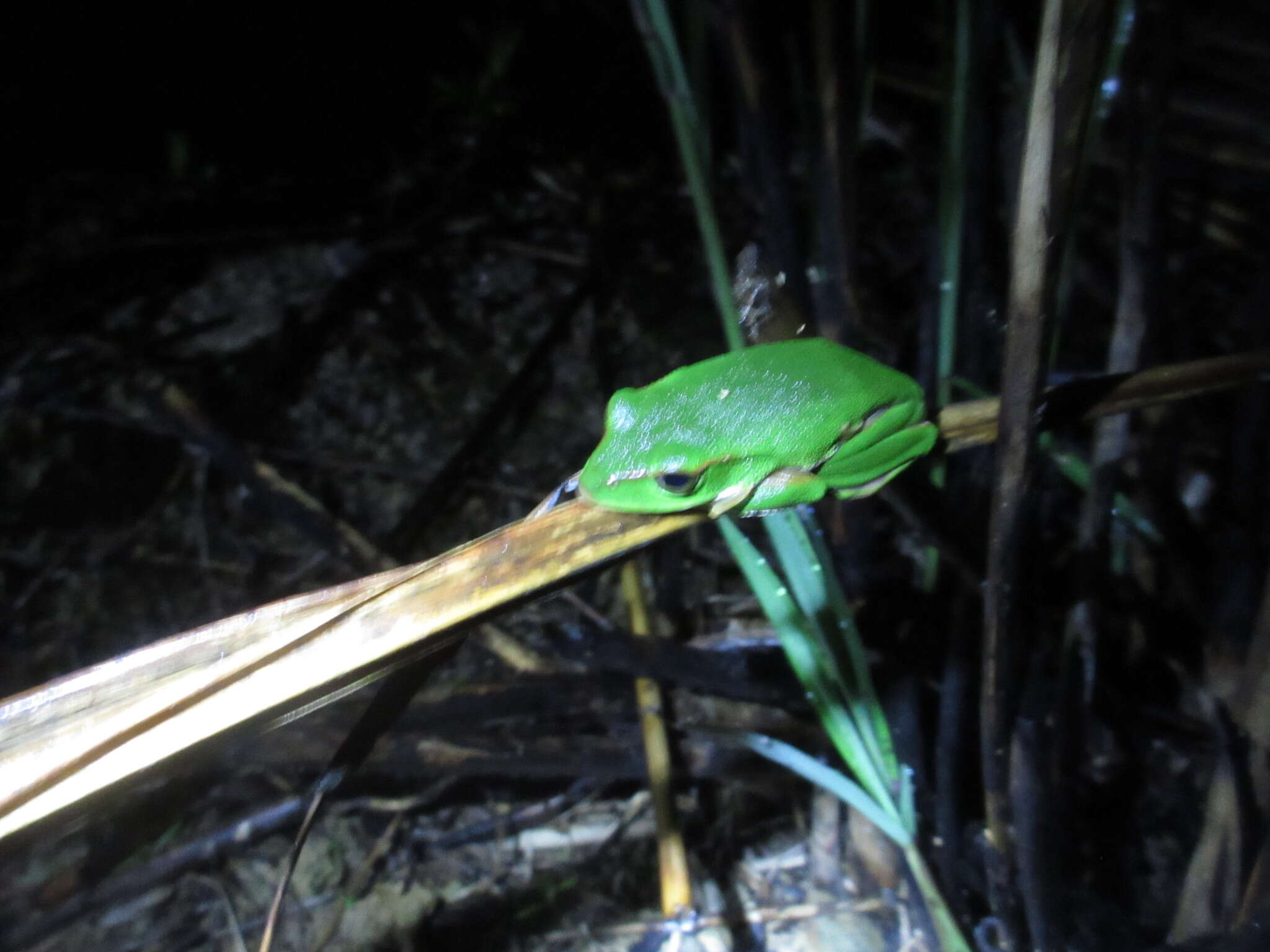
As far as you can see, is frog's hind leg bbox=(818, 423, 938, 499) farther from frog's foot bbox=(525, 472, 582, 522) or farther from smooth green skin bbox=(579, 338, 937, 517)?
frog's foot bbox=(525, 472, 582, 522)

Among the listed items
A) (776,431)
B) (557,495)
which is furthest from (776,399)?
(557,495)

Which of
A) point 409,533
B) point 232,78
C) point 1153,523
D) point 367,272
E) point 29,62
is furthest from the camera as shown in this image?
point 232,78

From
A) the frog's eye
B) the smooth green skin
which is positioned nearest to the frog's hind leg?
the smooth green skin

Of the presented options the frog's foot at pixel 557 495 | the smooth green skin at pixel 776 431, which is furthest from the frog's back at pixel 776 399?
the frog's foot at pixel 557 495

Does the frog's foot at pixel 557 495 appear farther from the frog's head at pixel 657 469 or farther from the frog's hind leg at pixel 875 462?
the frog's hind leg at pixel 875 462

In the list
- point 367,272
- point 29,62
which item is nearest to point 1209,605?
point 367,272

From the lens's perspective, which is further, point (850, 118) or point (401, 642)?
point (850, 118)

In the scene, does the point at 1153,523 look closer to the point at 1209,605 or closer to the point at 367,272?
the point at 1209,605

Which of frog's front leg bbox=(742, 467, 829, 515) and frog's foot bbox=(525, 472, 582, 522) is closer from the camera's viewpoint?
frog's foot bbox=(525, 472, 582, 522)
